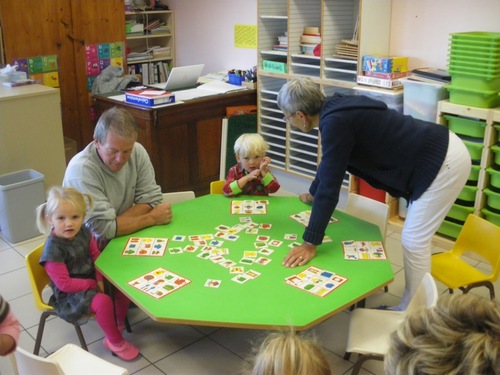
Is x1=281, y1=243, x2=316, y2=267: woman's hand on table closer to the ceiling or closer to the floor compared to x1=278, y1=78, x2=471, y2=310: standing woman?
closer to the floor

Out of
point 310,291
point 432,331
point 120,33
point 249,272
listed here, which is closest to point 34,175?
point 120,33

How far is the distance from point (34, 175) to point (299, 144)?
222cm

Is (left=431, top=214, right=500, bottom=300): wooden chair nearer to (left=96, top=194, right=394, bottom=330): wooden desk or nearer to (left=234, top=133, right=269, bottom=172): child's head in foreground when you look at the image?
(left=96, top=194, right=394, bottom=330): wooden desk

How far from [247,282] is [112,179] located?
102 centimetres

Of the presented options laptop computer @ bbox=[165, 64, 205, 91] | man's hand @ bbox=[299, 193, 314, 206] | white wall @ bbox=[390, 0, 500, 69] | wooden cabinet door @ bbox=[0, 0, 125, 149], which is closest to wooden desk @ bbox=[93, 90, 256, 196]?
laptop computer @ bbox=[165, 64, 205, 91]

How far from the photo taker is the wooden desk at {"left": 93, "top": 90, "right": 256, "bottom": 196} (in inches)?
173

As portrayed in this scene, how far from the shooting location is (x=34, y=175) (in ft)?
13.9

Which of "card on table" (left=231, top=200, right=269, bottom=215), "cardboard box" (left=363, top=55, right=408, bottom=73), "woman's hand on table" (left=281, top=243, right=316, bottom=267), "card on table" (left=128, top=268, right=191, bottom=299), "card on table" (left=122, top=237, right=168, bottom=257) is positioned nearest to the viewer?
"card on table" (left=128, top=268, right=191, bottom=299)

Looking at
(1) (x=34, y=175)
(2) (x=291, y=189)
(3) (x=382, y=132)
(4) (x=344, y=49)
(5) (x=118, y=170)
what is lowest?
(2) (x=291, y=189)

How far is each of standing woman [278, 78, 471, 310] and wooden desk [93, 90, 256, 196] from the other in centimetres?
203

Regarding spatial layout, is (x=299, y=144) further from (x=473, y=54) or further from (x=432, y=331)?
(x=432, y=331)

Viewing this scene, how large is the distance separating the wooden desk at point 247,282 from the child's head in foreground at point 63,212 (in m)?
0.20

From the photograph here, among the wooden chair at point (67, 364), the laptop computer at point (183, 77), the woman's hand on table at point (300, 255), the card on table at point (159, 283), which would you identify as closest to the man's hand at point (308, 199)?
the woman's hand on table at point (300, 255)

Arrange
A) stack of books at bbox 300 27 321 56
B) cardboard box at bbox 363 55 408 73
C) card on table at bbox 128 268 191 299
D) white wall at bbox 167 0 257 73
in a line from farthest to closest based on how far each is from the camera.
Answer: white wall at bbox 167 0 257 73 < stack of books at bbox 300 27 321 56 < cardboard box at bbox 363 55 408 73 < card on table at bbox 128 268 191 299
